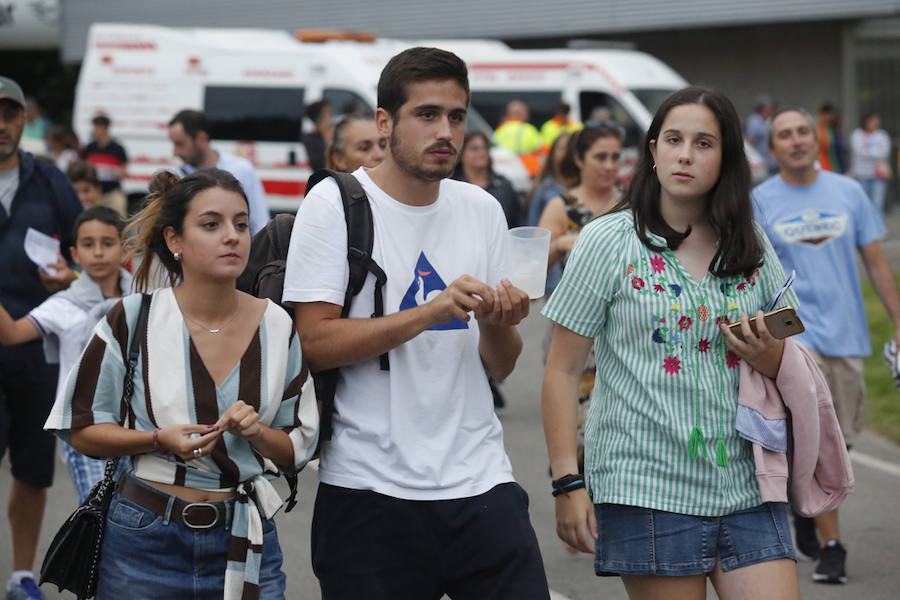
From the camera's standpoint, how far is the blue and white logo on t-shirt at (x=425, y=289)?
3436 millimetres

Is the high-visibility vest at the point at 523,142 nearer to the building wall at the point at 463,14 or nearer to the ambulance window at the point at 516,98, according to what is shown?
the ambulance window at the point at 516,98

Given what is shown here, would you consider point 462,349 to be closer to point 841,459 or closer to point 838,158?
point 841,459

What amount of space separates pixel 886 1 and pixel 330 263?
22.6 meters

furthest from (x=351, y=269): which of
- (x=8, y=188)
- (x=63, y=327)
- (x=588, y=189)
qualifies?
(x=588, y=189)

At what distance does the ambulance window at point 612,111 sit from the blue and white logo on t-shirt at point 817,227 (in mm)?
13204

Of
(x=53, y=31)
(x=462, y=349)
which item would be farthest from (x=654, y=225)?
(x=53, y=31)

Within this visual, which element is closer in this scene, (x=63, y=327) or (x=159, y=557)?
(x=159, y=557)

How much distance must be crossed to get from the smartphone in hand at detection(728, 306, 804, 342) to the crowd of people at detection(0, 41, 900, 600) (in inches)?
0.8

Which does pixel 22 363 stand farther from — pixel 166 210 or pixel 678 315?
pixel 678 315

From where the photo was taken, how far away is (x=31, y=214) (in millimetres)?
5828

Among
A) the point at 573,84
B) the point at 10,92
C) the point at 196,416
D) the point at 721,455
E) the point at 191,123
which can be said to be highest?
the point at 573,84

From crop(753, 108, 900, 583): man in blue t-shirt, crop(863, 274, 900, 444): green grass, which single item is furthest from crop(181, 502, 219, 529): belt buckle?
crop(863, 274, 900, 444): green grass

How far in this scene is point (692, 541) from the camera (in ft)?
11.3

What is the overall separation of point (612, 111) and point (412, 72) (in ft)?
54.5
